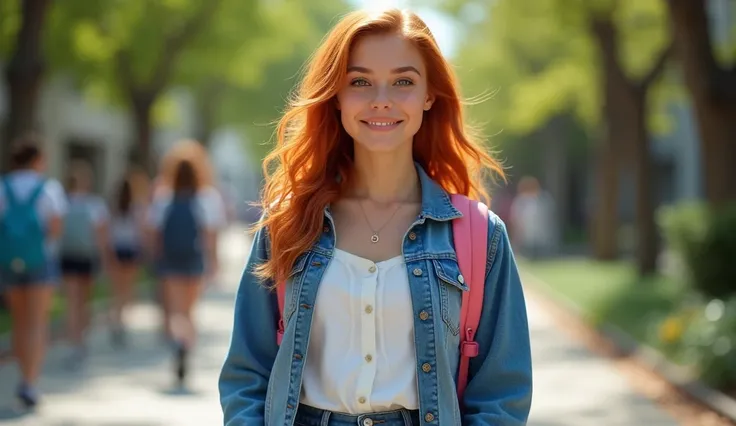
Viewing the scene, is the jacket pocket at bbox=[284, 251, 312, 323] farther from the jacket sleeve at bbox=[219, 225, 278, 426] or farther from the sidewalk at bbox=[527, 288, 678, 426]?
the sidewalk at bbox=[527, 288, 678, 426]

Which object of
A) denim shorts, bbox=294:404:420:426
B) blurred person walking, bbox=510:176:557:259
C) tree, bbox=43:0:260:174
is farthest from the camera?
blurred person walking, bbox=510:176:557:259

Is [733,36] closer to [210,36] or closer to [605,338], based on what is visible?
[605,338]

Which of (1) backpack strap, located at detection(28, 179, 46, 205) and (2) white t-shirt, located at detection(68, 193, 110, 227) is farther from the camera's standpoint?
(2) white t-shirt, located at detection(68, 193, 110, 227)

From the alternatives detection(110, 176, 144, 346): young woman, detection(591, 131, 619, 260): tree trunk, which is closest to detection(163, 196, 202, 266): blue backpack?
detection(110, 176, 144, 346): young woman

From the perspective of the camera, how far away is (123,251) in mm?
13398

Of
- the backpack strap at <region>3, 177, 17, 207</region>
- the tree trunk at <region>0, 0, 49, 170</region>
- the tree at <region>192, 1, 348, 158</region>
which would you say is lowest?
the backpack strap at <region>3, 177, 17, 207</region>

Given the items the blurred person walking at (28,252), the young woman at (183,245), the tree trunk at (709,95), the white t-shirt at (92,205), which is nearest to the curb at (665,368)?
the tree trunk at (709,95)

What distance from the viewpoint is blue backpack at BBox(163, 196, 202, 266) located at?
10.3 meters

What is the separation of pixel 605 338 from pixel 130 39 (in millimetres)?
14648

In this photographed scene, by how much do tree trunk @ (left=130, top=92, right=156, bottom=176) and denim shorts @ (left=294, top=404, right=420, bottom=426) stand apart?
76.9 ft

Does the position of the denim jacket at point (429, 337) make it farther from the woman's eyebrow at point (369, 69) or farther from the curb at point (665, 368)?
the curb at point (665, 368)

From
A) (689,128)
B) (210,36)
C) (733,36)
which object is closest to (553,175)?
(689,128)

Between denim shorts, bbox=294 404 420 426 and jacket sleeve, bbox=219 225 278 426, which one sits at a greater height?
jacket sleeve, bbox=219 225 278 426

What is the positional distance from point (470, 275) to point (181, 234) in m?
7.59
